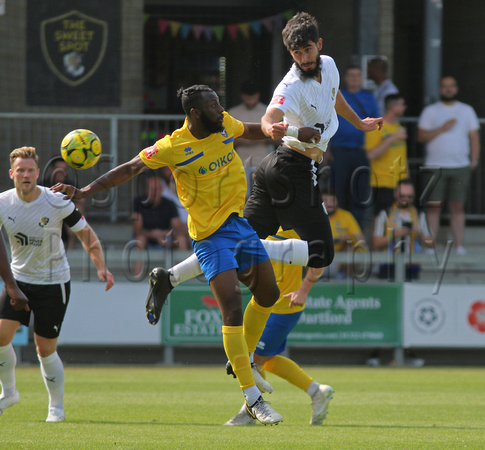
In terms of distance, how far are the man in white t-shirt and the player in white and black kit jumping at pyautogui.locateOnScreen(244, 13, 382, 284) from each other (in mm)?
5913

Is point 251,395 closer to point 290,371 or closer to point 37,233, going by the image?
point 290,371

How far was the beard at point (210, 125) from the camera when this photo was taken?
6801 mm

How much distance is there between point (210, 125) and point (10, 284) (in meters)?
2.00

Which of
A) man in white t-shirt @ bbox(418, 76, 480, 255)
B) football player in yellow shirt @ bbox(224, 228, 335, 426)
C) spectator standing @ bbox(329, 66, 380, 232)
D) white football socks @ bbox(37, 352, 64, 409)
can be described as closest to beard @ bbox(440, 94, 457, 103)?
man in white t-shirt @ bbox(418, 76, 480, 255)

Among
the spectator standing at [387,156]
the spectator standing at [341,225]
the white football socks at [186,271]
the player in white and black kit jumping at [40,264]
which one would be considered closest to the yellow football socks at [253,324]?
the white football socks at [186,271]

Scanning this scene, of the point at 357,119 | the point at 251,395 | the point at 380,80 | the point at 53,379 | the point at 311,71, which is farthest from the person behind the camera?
the point at 380,80

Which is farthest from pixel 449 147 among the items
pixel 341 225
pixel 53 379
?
pixel 53 379

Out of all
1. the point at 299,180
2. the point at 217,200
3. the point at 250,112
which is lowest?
the point at 217,200

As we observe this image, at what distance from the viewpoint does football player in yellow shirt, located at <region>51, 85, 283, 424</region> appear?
6.71 m

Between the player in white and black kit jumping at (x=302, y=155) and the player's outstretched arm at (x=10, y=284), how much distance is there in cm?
197

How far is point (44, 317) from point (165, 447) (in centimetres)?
230

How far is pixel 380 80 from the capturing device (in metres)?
13.3

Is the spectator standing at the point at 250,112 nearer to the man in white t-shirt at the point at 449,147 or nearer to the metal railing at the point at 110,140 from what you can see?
the metal railing at the point at 110,140

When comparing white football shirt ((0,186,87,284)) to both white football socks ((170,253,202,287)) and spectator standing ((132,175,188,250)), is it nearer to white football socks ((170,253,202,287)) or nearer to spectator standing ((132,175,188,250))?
white football socks ((170,253,202,287))
